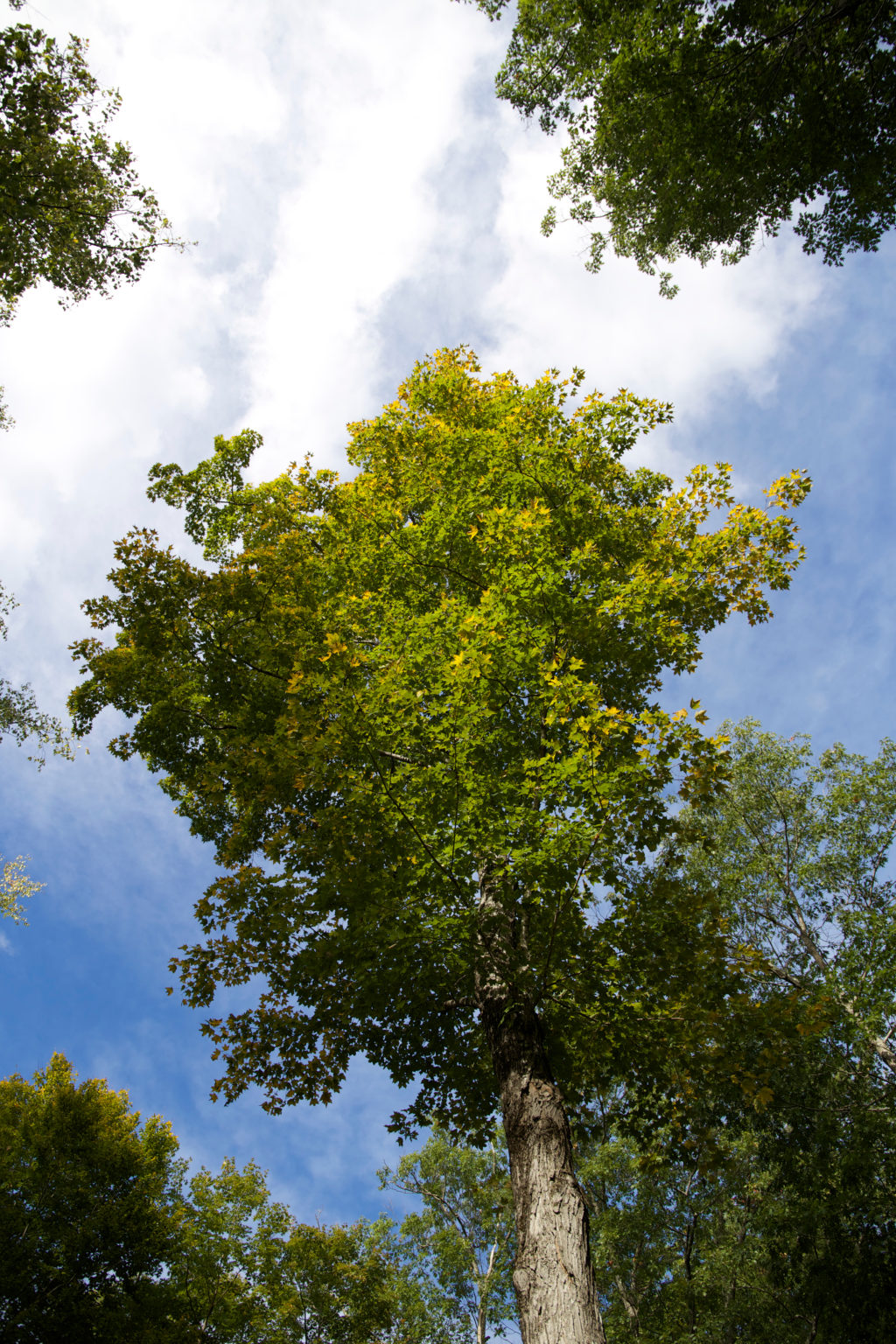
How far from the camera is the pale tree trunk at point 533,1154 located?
172 inches

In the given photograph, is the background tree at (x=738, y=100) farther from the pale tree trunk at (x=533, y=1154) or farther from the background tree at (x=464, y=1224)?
the background tree at (x=464, y=1224)

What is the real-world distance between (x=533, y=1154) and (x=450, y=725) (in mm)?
3437

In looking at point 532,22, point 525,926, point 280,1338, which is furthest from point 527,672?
point 280,1338

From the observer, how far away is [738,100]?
770cm

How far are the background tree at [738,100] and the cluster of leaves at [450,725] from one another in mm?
2951

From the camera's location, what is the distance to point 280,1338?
43.1 ft

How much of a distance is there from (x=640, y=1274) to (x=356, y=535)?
21.4 metres

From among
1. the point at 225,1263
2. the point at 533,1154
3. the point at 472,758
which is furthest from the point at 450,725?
the point at 225,1263

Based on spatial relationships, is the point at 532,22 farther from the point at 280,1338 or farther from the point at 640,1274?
the point at 640,1274

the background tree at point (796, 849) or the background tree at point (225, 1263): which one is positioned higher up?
the background tree at point (796, 849)

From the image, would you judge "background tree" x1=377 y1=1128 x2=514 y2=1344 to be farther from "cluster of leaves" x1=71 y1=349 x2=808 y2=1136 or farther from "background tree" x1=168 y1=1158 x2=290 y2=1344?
"cluster of leaves" x1=71 y1=349 x2=808 y2=1136

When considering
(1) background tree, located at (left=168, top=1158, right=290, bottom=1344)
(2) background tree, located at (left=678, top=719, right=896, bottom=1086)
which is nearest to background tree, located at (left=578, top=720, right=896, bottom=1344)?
(2) background tree, located at (left=678, top=719, right=896, bottom=1086)

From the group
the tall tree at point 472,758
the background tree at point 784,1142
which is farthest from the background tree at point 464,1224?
the tall tree at point 472,758

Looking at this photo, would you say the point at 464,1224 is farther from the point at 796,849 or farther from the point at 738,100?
the point at 738,100
